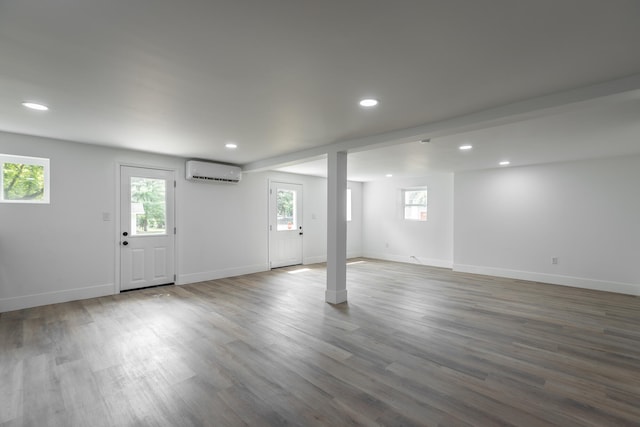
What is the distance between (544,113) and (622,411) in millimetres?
2362

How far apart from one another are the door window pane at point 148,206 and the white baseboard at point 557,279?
6.61 metres

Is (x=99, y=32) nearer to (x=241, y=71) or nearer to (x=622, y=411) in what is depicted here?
(x=241, y=71)

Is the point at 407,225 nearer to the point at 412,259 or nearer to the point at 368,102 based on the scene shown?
the point at 412,259

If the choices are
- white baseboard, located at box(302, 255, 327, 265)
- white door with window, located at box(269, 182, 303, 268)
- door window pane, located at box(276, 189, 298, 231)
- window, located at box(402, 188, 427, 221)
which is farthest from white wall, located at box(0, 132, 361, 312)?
window, located at box(402, 188, 427, 221)

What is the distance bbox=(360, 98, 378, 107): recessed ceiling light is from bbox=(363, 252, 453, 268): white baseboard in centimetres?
596

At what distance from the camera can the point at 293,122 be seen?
138 inches

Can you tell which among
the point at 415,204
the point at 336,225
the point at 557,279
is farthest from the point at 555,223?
the point at 336,225

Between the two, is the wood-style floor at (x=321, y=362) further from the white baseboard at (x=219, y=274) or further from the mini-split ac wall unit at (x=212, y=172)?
the mini-split ac wall unit at (x=212, y=172)

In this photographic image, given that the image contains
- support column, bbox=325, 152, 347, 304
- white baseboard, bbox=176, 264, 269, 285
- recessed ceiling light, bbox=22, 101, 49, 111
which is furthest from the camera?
white baseboard, bbox=176, 264, 269, 285

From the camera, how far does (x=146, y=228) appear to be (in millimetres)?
5367

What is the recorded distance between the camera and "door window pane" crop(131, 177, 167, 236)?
5246 millimetres

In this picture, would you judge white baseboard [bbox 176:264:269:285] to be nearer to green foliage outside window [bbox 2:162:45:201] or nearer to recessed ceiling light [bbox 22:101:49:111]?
green foliage outside window [bbox 2:162:45:201]

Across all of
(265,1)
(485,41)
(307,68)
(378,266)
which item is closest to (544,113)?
(485,41)

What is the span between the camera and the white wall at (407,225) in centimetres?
780
